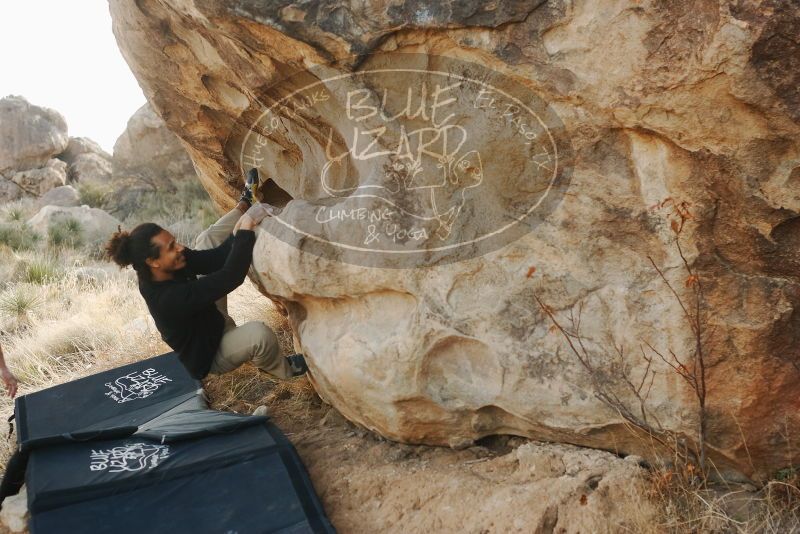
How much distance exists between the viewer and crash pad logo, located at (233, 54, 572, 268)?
2854mm

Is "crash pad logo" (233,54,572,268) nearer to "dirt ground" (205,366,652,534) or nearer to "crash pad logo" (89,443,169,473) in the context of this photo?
"dirt ground" (205,366,652,534)

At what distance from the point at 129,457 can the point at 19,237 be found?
375 inches

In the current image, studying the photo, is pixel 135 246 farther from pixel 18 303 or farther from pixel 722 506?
pixel 18 303

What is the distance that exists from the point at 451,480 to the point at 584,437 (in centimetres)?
59

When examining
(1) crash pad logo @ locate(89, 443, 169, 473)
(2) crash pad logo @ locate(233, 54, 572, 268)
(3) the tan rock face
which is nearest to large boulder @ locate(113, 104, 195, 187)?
(3) the tan rock face

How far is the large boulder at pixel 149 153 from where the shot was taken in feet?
46.5

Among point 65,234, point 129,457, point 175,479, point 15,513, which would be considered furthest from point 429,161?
point 65,234

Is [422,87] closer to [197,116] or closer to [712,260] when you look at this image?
[712,260]

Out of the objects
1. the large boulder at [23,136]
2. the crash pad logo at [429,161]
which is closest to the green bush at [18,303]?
the crash pad logo at [429,161]

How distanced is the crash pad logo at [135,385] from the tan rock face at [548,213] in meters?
1.57

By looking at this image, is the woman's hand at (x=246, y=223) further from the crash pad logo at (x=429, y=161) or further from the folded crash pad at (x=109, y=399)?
the folded crash pad at (x=109, y=399)

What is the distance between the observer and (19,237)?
11.5 meters

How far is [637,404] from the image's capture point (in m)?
2.80

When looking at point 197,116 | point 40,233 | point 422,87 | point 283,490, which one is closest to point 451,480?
point 283,490
